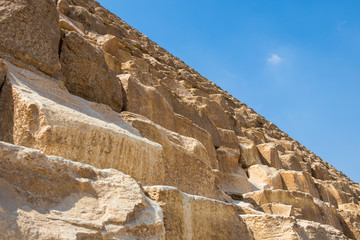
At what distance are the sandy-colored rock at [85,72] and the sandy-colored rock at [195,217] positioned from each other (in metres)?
2.35

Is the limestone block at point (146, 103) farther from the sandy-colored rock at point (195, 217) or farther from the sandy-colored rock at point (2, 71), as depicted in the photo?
the sandy-colored rock at point (195, 217)

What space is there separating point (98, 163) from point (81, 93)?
1772 millimetres

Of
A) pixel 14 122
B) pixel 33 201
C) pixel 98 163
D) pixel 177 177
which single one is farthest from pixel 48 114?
pixel 177 177

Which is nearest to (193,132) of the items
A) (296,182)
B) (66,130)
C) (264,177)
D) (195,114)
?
(195,114)

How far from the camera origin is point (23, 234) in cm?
196

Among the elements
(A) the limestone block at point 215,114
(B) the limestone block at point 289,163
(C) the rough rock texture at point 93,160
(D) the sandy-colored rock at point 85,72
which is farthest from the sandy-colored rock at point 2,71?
(B) the limestone block at point 289,163

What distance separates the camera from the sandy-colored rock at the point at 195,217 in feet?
10.5

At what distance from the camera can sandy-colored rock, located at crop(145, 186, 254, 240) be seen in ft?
10.5

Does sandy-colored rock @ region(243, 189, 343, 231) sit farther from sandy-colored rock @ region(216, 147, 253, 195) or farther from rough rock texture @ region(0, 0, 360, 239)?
sandy-colored rock @ region(216, 147, 253, 195)

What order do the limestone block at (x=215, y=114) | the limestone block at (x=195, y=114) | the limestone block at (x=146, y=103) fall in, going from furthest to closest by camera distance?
the limestone block at (x=215, y=114) < the limestone block at (x=195, y=114) < the limestone block at (x=146, y=103)

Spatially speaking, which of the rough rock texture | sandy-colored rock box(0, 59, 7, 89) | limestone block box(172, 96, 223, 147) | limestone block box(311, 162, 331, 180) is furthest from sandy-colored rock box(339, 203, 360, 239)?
sandy-colored rock box(0, 59, 7, 89)

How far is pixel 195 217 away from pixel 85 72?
2.76 m

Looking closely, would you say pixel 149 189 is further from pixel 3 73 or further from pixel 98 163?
pixel 3 73

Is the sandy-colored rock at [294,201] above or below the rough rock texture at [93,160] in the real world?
above
